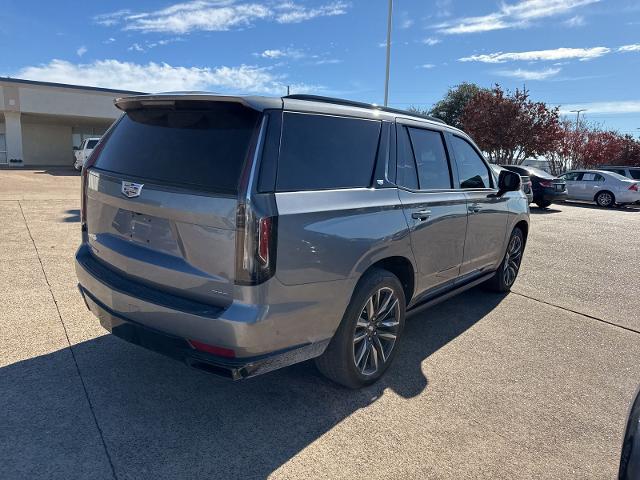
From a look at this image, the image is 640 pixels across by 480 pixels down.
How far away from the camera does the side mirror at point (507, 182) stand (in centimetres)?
520

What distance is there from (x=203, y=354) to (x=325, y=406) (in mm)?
1042

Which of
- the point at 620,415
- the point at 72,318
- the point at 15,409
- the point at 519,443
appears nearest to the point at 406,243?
the point at 519,443

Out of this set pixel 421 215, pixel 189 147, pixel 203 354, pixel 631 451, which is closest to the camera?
pixel 631 451

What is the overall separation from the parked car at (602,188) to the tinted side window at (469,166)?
17.5 meters

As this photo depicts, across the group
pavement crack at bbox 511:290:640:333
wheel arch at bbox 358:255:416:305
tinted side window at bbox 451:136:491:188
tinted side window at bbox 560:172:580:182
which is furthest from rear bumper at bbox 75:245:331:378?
tinted side window at bbox 560:172:580:182

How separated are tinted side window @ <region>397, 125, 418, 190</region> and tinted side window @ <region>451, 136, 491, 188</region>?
3.14 feet

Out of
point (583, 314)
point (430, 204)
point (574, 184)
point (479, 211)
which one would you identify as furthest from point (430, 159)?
point (574, 184)

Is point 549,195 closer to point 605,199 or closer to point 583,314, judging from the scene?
point 605,199

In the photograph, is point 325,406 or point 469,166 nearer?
point 325,406

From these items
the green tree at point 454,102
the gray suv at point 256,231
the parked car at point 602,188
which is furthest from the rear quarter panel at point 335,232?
the green tree at point 454,102

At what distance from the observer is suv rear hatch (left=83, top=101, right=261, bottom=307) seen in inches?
99.9

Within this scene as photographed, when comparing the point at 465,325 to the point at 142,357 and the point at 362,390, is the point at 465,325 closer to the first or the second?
the point at 362,390

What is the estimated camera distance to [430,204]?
3871mm

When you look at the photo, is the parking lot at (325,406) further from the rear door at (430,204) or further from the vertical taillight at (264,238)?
the vertical taillight at (264,238)
